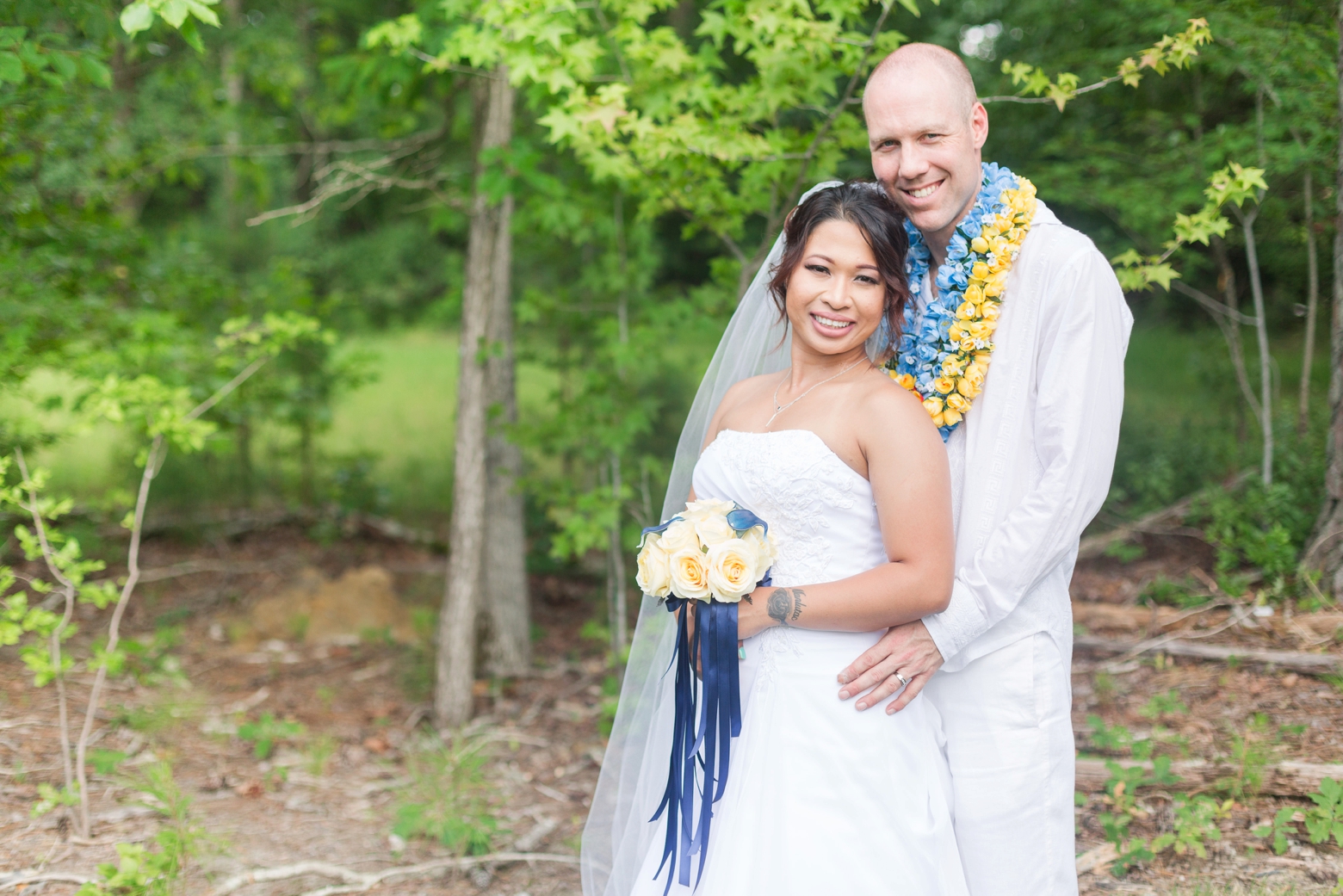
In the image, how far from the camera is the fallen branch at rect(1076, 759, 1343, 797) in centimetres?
337

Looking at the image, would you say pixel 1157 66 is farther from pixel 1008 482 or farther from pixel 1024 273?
pixel 1008 482

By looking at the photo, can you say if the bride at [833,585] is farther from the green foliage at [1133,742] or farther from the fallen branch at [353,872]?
the green foliage at [1133,742]

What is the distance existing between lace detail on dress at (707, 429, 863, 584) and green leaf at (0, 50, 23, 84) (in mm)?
2782

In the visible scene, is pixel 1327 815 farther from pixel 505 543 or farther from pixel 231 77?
pixel 231 77

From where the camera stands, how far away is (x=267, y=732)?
4.80 metres

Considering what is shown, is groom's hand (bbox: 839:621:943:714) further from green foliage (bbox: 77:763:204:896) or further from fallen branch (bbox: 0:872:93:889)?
fallen branch (bbox: 0:872:93:889)

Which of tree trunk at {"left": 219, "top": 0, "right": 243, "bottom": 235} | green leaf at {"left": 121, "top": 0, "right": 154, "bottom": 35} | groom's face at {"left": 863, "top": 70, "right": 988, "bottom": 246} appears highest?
tree trunk at {"left": 219, "top": 0, "right": 243, "bottom": 235}

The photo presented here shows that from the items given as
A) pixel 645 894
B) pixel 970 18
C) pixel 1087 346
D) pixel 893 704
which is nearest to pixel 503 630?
pixel 645 894

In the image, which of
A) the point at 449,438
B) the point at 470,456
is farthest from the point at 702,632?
the point at 449,438

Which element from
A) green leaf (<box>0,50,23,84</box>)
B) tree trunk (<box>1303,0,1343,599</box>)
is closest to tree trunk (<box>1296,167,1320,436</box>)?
tree trunk (<box>1303,0,1343,599</box>)

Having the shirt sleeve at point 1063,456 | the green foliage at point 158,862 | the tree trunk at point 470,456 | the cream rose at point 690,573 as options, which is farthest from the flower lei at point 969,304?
the tree trunk at point 470,456

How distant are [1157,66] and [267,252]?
8374 mm

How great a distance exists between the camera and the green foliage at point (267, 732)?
470 cm

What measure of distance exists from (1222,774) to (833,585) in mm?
2340
